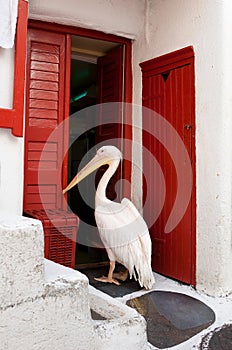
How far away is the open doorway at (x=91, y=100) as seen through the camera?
4492 millimetres

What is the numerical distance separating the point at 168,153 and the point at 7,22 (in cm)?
219

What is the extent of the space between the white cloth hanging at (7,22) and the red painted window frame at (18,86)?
0.16 ft

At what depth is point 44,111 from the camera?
3.86 meters

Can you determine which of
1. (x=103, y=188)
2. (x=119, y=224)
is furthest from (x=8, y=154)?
(x=103, y=188)

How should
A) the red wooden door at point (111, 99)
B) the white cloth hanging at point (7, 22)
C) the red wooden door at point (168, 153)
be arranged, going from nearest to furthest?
1. the white cloth hanging at point (7, 22)
2. the red wooden door at point (168, 153)
3. the red wooden door at point (111, 99)

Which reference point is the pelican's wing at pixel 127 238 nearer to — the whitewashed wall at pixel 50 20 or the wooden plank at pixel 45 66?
the whitewashed wall at pixel 50 20

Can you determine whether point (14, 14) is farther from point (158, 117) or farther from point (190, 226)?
point (190, 226)

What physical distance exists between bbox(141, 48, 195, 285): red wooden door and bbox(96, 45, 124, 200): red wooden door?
0.39 metres

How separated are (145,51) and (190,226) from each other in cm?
209

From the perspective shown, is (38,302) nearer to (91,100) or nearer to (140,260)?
(140,260)

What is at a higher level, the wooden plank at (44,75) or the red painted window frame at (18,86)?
the wooden plank at (44,75)

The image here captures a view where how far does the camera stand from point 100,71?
4.86 m

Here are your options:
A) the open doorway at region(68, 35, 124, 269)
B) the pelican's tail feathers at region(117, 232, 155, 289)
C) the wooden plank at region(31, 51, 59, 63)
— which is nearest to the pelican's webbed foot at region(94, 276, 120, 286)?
the pelican's tail feathers at region(117, 232, 155, 289)

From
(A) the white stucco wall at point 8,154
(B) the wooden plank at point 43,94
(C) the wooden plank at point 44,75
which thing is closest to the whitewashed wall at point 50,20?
(A) the white stucco wall at point 8,154
